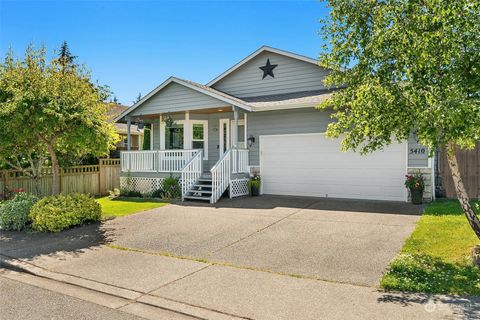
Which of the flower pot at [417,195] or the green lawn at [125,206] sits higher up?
the flower pot at [417,195]

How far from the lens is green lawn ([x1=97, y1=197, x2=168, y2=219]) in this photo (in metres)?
10.5

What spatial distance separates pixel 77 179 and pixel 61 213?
663cm

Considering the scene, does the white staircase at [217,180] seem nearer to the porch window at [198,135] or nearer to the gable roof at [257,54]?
the porch window at [198,135]

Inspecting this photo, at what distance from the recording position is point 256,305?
4.06 metres

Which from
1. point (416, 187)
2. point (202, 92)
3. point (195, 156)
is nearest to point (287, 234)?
point (416, 187)

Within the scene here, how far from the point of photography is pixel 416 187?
34.3 feet

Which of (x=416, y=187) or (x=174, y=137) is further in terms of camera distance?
(x=174, y=137)

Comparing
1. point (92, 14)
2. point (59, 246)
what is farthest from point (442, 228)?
point (92, 14)

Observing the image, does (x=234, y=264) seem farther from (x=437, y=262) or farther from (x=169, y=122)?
(x=169, y=122)

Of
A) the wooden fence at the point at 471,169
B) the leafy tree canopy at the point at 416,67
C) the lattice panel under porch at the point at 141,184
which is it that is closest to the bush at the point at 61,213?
the lattice panel under porch at the point at 141,184

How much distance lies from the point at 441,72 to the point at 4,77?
9551 millimetres

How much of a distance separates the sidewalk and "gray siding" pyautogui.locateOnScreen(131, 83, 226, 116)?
8285mm

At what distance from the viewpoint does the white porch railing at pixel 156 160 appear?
1375 cm

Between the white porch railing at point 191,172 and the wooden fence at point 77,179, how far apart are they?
5.15 m
